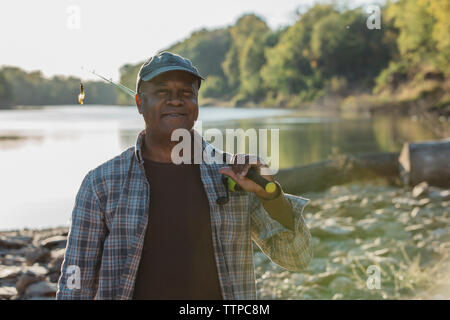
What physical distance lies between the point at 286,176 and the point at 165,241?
885 centimetres

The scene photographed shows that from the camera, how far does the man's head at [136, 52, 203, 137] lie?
2.36 metres

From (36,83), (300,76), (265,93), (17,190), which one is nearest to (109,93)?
(36,83)

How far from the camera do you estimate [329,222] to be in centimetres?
873

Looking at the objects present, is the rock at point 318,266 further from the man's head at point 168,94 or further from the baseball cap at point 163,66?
the baseball cap at point 163,66

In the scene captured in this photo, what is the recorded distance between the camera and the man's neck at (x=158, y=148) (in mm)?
2451

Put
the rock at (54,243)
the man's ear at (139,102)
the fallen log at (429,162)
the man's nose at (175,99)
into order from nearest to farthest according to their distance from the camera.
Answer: the man's nose at (175,99), the man's ear at (139,102), the rock at (54,243), the fallen log at (429,162)

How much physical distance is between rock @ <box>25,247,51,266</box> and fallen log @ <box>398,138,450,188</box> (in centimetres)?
871

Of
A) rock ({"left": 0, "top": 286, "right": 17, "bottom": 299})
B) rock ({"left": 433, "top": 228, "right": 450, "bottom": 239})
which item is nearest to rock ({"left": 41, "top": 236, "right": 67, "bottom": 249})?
rock ({"left": 0, "top": 286, "right": 17, "bottom": 299})

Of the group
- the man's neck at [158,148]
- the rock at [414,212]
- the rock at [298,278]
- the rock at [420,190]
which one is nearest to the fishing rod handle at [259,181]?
the man's neck at [158,148]

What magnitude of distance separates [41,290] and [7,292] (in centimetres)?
39

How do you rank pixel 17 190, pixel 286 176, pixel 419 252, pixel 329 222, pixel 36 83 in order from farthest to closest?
pixel 36 83, pixel 17 190, pixel 286 176, pixel 329 222, pixel 419 252

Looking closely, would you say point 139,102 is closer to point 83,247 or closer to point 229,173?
point 229,173
